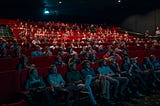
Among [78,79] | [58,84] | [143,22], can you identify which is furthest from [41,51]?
[143,22]

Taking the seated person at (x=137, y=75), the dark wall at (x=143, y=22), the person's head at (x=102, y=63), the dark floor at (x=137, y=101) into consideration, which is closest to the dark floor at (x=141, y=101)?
the dark floor at (x=137, y=101)

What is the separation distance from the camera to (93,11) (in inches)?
669

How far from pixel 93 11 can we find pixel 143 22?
337 centimetres

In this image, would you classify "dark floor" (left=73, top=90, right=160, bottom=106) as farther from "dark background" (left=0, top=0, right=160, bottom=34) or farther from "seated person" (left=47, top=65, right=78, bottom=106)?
"dark background" (left=0, top=0, right=160, bottom=34)

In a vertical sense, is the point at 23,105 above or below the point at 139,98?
above

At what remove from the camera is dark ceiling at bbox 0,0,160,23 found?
45.1ft

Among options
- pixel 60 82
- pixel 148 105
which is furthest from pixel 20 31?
pixel 148 105

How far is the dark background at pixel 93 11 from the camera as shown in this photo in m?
13.9

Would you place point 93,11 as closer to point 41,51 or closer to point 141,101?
point 41,51

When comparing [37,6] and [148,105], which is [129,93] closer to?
[148,105]

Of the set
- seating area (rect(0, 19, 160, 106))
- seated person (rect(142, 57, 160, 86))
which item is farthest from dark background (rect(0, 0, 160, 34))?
seated person (rect(142, 57, 160, 86))

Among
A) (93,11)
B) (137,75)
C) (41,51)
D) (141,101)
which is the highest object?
(93,11)

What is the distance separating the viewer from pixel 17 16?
1409 centimetres

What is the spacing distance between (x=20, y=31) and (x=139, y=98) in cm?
730
